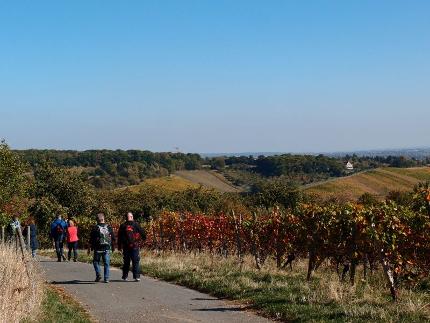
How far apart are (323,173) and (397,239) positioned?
13053cm

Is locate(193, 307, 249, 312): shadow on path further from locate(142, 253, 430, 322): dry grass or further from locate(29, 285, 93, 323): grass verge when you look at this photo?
locate(29, 285, 93, 323): grass verge

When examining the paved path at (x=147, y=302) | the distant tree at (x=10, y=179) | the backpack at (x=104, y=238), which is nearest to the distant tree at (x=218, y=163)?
the distant tree at (x=10, y=179)

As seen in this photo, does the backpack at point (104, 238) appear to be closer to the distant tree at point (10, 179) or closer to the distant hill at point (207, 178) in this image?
the distant tree at point (10, 179)

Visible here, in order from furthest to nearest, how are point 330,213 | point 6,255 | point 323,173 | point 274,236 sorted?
point 323,173, point 274,236, point 330,213, point 6,255

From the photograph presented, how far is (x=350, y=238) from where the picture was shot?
13.2 metres

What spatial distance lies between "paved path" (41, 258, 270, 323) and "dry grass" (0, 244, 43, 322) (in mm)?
1095

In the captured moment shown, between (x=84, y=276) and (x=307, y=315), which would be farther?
(x=84, y=276)

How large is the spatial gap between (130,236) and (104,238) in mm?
772

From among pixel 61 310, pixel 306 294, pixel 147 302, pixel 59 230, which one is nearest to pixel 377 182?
pixel 59 230

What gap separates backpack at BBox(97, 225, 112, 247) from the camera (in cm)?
1448

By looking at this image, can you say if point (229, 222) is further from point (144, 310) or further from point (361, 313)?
point (361, 313)

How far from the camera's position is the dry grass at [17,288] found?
29.1 ft

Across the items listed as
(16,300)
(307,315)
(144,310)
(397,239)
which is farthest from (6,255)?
(397,239)

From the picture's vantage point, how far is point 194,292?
12594 millimetres
